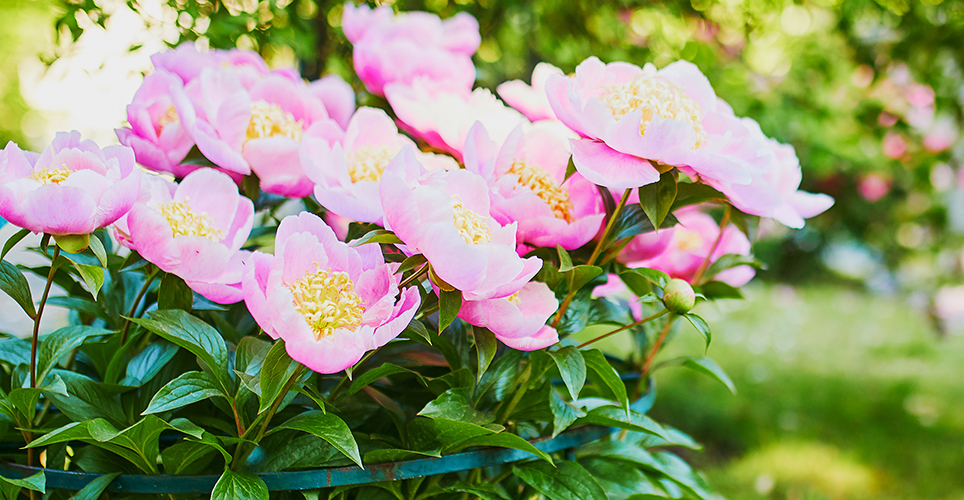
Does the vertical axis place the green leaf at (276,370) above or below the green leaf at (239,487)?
above

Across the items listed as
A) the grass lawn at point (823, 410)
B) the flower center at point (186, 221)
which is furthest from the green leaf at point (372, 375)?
the grass lawn at point (823, 410)

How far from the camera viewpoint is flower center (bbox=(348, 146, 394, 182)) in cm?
45

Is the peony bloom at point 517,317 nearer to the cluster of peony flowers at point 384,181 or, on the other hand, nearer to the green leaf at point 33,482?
the cluster of peony flowers at point 384,181

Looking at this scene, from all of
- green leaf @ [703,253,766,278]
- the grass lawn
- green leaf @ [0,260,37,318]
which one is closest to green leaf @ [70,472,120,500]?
green leaf @ [0,260,37,318]

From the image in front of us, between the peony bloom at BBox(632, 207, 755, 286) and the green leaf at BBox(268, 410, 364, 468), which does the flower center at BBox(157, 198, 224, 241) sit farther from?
the peony bloom at BBox(632, 207, 755, 286)

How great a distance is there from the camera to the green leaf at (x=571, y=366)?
1.23ft

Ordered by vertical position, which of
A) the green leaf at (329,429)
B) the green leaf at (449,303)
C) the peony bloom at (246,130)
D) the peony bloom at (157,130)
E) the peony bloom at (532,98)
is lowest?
the green leaf at (329,429)

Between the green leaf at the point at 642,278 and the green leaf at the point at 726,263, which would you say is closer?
the green leaf at the point at 642,278

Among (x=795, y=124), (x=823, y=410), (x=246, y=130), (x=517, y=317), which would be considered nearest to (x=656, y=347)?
(x=517, y=317)

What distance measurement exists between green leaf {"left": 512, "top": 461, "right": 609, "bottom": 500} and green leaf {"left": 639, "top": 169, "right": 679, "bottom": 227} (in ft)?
0.54

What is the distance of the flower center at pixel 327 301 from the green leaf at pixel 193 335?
0.06 meters

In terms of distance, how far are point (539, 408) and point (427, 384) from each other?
0.08 m

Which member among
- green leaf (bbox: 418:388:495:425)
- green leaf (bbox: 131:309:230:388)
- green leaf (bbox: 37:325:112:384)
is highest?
green leaf (bbox: 418:388:495:425)

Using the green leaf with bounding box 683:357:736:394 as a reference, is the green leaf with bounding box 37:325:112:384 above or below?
below
